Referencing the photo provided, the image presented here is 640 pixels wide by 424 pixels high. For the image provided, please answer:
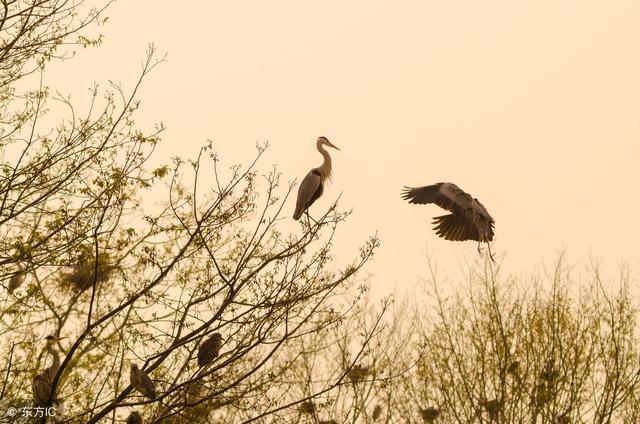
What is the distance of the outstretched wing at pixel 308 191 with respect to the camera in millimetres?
12883

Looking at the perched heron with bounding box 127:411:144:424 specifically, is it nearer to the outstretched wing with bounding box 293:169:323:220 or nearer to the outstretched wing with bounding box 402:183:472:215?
the outstretched wing with bounding box 293:169:323:220

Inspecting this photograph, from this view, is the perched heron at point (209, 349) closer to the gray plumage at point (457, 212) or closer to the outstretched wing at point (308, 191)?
the outstretched wing at point (308, 191)

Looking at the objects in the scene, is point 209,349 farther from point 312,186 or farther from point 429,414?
point 429,414

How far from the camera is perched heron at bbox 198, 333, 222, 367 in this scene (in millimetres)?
7922

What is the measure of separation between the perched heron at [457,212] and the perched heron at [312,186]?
1429 millimetres

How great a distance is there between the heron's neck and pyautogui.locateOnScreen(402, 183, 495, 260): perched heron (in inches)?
53.6

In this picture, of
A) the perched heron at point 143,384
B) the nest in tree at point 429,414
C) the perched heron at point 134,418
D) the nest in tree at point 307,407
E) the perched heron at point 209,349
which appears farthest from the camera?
the nest in tree at point 429,414

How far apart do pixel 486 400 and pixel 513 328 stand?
1155 millimetres

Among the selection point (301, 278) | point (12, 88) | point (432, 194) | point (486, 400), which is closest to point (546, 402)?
point (486, 400)

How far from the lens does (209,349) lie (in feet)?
26.7

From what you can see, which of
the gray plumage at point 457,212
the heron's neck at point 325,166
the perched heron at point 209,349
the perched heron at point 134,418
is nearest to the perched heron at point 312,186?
the heron's neck at point 325,166

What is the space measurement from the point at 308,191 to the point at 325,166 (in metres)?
0.86

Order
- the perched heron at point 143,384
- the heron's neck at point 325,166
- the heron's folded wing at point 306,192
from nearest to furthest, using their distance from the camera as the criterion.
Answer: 1. the perched heron at point 143,384
2. the heron's folded wing at point 306,192
3. the heron's neck at point 325,166

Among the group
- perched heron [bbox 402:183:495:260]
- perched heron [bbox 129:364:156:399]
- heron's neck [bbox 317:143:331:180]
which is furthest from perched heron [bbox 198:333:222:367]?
perched heron [bbox 402:183:495:260]
